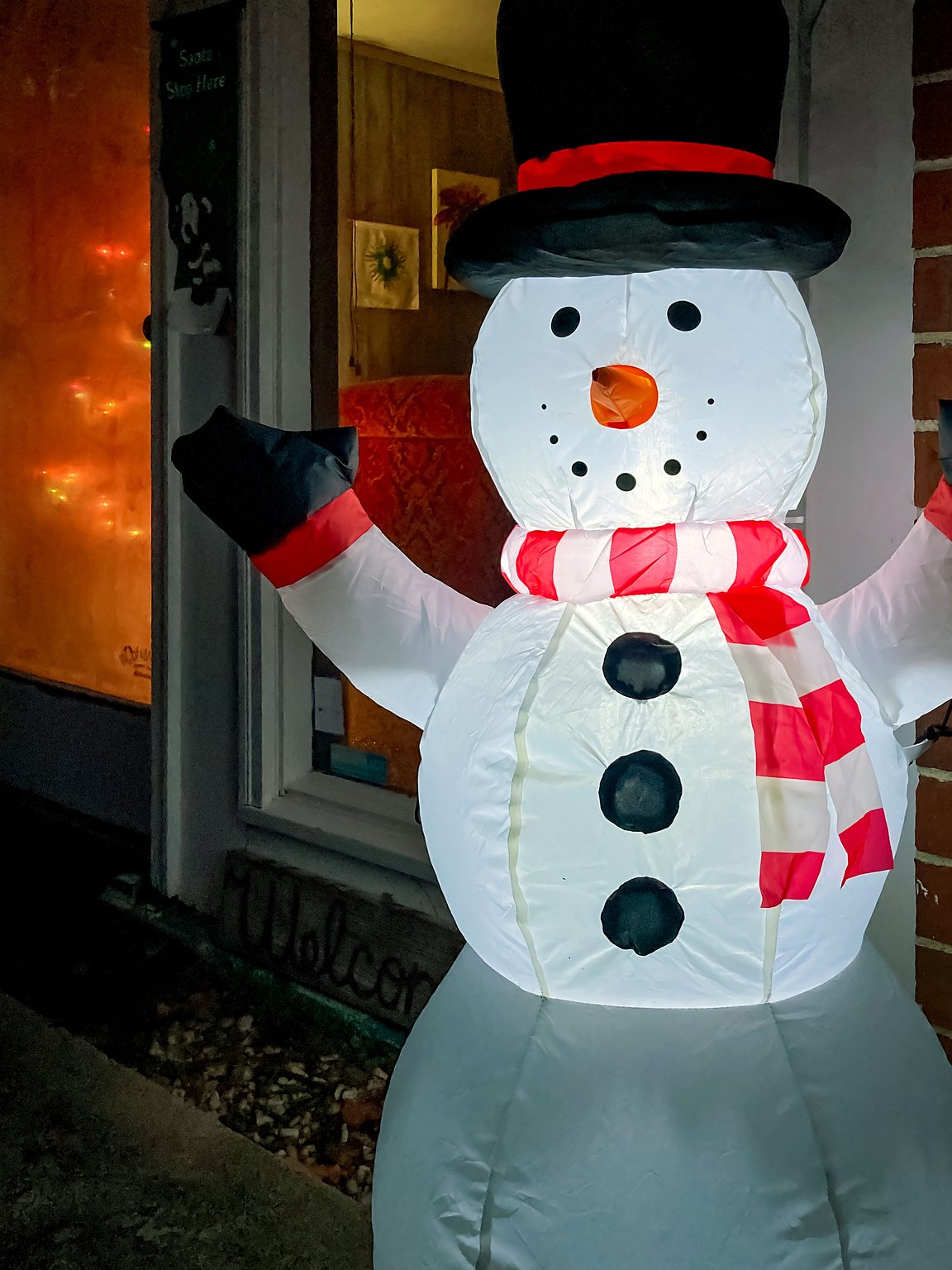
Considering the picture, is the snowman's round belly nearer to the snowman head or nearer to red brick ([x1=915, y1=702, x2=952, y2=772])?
the snowman head

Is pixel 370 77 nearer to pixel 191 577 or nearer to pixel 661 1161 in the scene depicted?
pixel 191 577

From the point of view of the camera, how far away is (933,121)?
1539mm

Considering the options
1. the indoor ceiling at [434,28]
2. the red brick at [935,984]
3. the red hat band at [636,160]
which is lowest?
the red brick at [935,984]

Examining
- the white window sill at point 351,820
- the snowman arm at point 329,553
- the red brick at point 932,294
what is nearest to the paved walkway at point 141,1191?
the white window sill at point 351,820

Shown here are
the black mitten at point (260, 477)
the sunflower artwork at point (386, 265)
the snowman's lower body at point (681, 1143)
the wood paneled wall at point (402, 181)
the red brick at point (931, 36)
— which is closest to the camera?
the snowman's lower body at point (681, 1143)

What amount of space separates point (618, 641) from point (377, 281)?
1936 millimetres

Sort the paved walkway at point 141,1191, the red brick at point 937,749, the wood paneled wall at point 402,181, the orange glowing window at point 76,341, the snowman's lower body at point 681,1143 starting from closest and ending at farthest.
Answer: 1. the snowman's lower body at point 681,1143
2. the red brick at point 937,749
3. the paved walkway at point 141,1191
4. the wood paneled wall at point 402,181
5. the orange glowing window at point 76,341

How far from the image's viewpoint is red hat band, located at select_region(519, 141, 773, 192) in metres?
1.14

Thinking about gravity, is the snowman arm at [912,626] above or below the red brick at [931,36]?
below

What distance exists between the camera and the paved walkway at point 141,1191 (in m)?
1.78

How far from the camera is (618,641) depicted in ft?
3.60

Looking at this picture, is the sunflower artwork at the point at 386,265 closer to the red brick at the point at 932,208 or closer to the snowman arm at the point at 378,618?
the red brick at the point at 932,208

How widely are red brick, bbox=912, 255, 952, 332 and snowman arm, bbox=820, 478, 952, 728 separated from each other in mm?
469

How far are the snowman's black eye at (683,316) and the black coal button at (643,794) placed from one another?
0.47 metres
